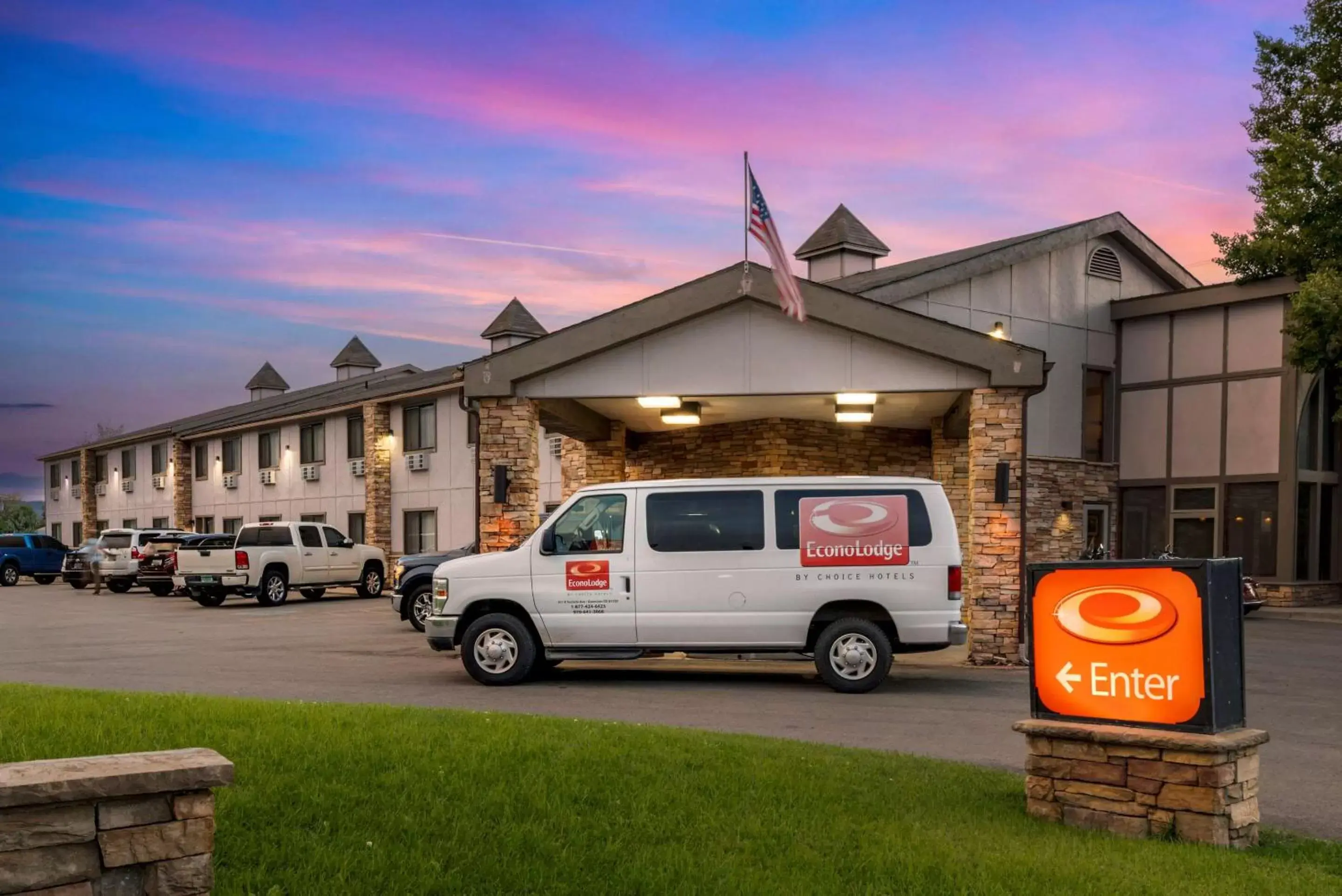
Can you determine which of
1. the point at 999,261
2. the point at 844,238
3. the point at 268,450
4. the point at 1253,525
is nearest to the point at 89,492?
the point at 268,450

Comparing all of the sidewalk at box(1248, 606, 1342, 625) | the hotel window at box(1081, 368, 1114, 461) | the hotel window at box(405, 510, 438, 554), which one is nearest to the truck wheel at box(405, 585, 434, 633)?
the hotel window at box(405, 510, 438, 554)

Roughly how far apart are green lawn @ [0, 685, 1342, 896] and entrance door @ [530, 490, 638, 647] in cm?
483

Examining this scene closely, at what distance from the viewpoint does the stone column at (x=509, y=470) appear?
1691 centimetres

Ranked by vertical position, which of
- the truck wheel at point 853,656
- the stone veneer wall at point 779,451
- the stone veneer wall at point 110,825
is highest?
the stone veneer wall at point 779,451

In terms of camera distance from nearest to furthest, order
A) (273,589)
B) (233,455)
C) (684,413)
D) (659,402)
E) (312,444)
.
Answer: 1. (659,402)
2. (684,413)
3. (273,589)
4. (312,444)
5. (233,455)

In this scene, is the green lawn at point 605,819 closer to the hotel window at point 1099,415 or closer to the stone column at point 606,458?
the stone column at point 606,458

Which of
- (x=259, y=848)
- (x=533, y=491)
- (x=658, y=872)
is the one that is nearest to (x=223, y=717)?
(x=259, y=848)

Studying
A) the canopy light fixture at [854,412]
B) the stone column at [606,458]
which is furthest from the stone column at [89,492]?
the canopy light fixture at [854,412]

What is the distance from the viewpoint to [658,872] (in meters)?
5.38

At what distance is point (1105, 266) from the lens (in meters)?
31.5

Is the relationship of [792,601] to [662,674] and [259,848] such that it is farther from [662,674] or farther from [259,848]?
[259,848]

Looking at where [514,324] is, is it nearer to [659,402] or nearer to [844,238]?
[844,238]

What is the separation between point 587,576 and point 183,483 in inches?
1665

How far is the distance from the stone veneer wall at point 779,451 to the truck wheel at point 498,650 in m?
8.97
